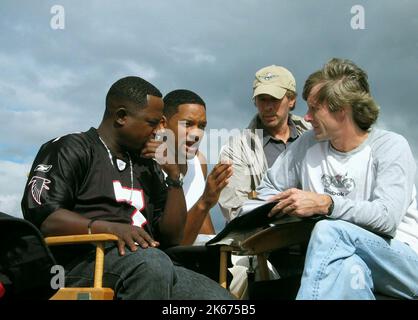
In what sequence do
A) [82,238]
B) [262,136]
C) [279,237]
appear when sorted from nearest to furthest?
[82,238] < [279,237] < [262,136]

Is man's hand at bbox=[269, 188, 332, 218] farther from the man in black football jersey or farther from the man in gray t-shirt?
the man in black football jersey

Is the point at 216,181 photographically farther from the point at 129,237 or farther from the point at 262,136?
the point at 262,136

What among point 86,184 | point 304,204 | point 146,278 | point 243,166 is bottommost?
point 146,278

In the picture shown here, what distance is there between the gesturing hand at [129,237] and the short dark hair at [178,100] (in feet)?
4.87

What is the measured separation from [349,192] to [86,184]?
4.92 feet

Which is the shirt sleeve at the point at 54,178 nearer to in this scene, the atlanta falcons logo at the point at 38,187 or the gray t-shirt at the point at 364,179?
the atlanta falcons logo at the point at 38,187

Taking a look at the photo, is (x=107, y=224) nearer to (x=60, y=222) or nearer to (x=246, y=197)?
(x=60, y=222)

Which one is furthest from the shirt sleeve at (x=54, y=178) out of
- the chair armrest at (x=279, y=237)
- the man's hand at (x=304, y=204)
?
the man's hand at (x=304, y=204)

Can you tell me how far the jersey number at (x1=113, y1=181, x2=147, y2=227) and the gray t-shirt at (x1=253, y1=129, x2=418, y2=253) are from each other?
0.73 m

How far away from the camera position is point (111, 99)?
13.0ft

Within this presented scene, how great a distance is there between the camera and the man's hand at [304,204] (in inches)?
127

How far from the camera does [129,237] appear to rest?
3.34 m

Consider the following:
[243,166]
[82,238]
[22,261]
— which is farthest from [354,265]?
[243,166]

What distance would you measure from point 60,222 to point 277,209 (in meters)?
1.17
